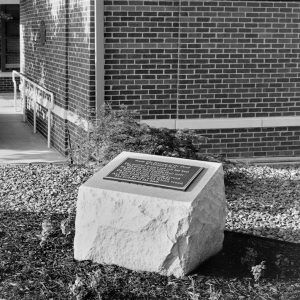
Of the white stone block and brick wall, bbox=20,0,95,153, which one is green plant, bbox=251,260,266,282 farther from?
brick wall, bbox=20,0,95,153

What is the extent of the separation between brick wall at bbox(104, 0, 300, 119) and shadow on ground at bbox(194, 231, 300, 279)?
4091 mm

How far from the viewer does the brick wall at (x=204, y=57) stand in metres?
10.0

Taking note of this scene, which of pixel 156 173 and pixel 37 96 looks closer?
pixel 156 173

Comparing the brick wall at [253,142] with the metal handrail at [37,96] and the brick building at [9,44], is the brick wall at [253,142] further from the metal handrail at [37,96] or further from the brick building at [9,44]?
the brick building at [9,44]

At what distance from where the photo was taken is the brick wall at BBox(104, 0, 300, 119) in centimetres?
1004

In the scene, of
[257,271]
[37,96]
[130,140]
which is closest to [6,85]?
[37,96]

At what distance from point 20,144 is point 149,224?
7384 mm

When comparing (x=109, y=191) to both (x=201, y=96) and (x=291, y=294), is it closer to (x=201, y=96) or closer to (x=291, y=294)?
(x=291, y=294)

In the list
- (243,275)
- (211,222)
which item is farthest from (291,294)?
(211,222)

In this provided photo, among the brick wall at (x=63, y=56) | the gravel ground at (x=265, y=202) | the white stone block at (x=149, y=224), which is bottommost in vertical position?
the gravel ground at (x=265, y=202)

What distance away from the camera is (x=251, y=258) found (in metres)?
5.86

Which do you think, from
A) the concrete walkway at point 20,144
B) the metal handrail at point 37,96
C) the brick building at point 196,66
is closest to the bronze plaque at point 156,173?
the brick building at point 196,66

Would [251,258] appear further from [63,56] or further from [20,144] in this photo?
[20,144]

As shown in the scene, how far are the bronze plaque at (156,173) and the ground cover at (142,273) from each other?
731 mm
